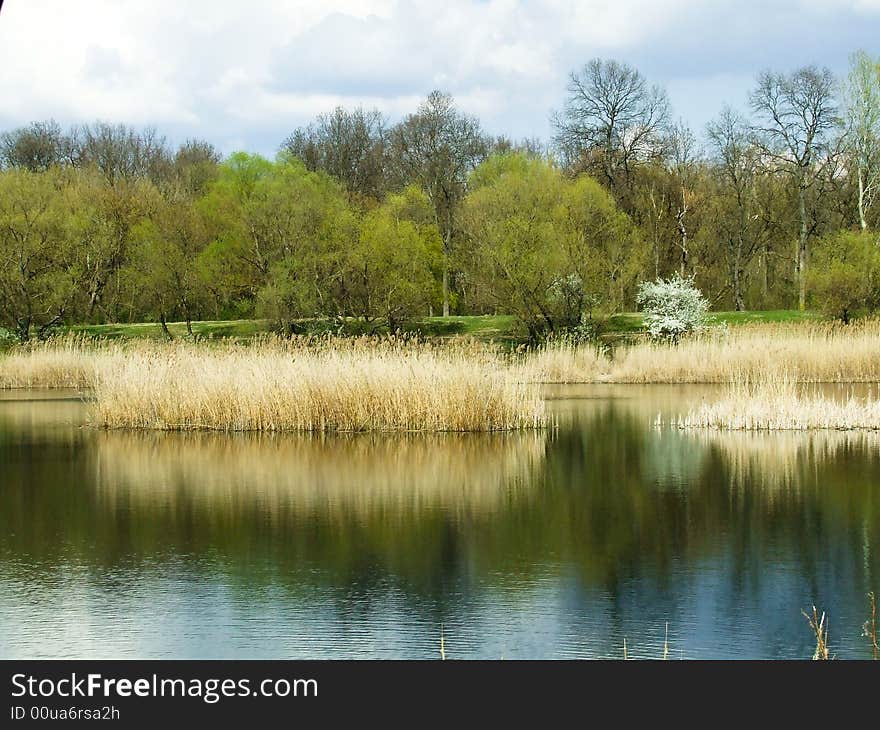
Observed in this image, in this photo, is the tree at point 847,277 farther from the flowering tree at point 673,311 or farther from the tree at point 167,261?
the tree at point 167,261

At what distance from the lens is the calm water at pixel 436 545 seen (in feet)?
23.2

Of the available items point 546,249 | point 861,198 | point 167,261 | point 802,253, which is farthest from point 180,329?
point 861,198

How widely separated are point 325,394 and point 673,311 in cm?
1854

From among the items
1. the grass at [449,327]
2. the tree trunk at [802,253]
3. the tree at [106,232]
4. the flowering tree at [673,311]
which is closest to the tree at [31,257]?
the grass at [449,327]

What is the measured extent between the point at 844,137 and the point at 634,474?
27.2m

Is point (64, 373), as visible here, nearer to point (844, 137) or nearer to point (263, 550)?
point (263, 550)

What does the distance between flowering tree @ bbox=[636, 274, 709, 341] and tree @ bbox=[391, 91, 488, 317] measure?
497 inches

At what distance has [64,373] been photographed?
26.8 m

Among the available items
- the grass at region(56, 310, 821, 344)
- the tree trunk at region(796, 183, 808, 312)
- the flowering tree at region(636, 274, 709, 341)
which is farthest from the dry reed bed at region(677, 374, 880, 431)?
the tree trunk at region(796, 183, 808, 312)

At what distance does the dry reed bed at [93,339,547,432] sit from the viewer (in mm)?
16594

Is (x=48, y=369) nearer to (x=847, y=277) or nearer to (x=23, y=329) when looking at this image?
(x=23, y=329)

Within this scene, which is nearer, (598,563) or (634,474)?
(598,563)

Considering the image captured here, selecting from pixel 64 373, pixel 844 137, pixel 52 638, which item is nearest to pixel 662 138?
pixel 844 137

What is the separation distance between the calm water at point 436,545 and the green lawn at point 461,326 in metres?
19.4
